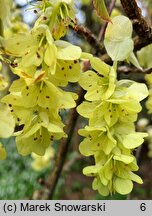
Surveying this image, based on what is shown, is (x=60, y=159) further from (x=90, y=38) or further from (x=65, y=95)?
(x=65, y=95)

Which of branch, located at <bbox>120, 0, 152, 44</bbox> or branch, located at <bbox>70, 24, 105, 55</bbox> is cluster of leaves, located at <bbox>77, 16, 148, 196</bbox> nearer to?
branch, located at <bbox>120, 0, 152, 44</bbox>

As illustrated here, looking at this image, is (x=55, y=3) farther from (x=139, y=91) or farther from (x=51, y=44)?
(x=139, y=91)

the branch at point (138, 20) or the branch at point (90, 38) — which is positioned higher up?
the branch at point (138, 20)

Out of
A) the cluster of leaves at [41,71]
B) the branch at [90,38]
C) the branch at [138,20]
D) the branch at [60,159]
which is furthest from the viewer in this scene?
the branch at [60,159]

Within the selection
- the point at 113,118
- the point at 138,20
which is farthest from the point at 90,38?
the point at 113,118

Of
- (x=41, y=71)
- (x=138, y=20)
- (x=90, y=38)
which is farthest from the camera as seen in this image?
(x=90, y=38)

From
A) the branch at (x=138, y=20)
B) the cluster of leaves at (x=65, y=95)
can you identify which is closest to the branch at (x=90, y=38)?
the branch at (x=138, y=20)

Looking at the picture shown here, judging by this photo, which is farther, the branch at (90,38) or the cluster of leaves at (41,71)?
the branch at (90,38)

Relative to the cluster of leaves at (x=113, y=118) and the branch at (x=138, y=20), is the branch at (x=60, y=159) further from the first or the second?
the cluster of leaves at (x=113, y=118)

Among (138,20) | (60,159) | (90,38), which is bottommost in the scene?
(60,159)
